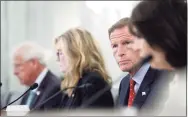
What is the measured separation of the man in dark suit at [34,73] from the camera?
1790mm

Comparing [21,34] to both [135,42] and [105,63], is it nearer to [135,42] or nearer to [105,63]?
[105,63]

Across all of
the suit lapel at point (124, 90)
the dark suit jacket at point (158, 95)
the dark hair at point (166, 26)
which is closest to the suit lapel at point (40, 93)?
the suit lapel at point (124, 90)

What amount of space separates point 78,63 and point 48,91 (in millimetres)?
186

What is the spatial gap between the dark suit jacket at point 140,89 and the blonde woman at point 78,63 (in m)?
0.08

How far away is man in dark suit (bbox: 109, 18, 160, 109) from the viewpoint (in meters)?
1.36

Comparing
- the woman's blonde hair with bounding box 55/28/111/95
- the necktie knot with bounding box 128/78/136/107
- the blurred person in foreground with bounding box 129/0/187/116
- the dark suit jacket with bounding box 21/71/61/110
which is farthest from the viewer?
the woman's blonde hair with bounding box 55/28/111/95

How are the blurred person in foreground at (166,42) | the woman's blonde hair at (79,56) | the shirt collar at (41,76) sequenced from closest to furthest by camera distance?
the blurred person in foreground at (166,42) < the woman's blonde hair at (79,56) < the shirt collar at (41,76)

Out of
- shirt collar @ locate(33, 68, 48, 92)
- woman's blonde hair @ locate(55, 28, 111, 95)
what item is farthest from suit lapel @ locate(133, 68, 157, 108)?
shirt collar @ locate(33, 68, 48, 92)

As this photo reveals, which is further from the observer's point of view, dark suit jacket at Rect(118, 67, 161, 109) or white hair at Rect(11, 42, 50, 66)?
white hair at Rect(11, 42, 50, 66)

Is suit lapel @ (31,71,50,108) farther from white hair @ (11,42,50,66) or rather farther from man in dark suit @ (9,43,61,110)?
white hair @ (11,42,50,66)

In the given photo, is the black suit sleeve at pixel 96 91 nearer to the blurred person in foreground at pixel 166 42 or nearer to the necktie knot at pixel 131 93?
the necktie knot at pixel 131 93

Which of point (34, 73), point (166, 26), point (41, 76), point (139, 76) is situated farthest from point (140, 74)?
point (34, 73)

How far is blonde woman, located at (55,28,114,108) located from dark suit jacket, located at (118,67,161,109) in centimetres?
8

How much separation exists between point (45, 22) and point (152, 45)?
100cm
